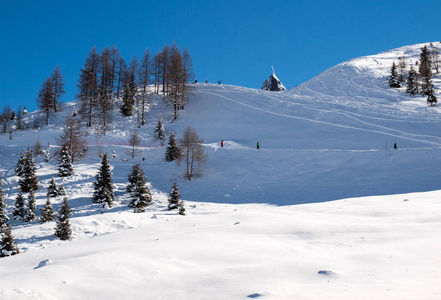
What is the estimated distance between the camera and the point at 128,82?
65562mm

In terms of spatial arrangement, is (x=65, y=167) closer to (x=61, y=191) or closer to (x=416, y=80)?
(x=61, y=191)

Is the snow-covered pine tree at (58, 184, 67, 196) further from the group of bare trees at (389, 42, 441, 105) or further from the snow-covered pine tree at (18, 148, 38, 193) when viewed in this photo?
the group of bare trees at (389, 42, 441, 105)

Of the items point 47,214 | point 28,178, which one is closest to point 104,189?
point 47,214

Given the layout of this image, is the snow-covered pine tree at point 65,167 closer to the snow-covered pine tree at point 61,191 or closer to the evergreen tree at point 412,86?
the snow-covered pine tree at point 61,191

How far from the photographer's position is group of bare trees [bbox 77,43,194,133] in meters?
57.4

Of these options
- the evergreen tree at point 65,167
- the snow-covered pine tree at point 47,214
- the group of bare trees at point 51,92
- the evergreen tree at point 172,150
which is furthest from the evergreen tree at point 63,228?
the group of bare trees at point 51,92

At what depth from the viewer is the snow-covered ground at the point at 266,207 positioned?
269 inches

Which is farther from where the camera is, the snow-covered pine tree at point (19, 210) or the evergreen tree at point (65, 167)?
the evergreen tree at point (65, 167)

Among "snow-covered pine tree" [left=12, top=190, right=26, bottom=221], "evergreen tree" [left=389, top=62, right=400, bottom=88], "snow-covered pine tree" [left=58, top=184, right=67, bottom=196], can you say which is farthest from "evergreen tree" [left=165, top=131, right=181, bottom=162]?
"evergreen tree" [left=389, top=62, right=400, bottom=88]

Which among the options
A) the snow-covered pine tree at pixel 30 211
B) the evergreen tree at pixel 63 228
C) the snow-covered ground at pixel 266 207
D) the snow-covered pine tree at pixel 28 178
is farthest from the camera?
the snow-covered pine tree at pixel 28 178

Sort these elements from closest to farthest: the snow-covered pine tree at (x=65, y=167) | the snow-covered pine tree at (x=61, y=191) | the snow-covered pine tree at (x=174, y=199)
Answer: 1. the snow-covered pine tree at (x=174, y=199)
2. the snow-covered pine tree at (x=61, y=191)
3. the snow-covered pine tree at (x=65, y=167)

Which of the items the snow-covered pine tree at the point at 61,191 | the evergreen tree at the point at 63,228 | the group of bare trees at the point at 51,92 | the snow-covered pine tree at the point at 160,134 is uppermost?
the group of bare trees at the point at 51,92

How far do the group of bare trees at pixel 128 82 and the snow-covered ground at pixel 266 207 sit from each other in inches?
121

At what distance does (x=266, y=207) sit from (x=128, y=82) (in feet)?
160
